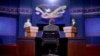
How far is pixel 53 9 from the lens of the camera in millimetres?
8750

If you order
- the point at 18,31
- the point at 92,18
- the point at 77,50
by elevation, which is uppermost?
the point at 92,18

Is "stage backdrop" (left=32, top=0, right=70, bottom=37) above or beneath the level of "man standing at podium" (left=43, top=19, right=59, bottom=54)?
above

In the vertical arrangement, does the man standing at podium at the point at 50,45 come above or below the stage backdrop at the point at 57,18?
below

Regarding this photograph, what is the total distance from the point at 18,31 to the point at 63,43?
3103mm

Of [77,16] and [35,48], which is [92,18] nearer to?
[77,16]

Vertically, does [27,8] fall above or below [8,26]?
above

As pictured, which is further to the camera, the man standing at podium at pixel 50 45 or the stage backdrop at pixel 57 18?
the stage backdrop at pixel 57 18

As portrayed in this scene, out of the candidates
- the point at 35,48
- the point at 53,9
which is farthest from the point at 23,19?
the point at 35,48

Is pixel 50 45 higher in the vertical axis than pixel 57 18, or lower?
lower

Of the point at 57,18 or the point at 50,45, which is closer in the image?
the point at 50,45

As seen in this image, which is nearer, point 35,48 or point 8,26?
point 35,48

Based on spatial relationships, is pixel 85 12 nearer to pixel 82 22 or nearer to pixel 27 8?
pixel 82 22

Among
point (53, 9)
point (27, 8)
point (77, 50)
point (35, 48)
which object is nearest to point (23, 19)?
point (27, 8)

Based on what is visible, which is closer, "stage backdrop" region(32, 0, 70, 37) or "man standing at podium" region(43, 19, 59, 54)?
"man standing at podium" region(43, 19, 59, 54)
